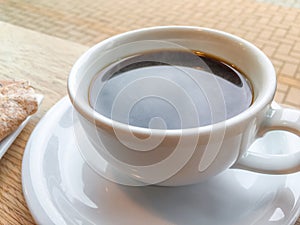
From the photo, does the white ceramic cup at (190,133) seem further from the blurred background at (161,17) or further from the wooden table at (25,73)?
the blurred background at (161,17)

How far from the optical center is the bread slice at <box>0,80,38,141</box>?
0.43m

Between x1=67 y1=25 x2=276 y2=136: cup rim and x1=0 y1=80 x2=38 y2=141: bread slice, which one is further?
x1=0 y1=80 x2=38 y2=141: bread slice

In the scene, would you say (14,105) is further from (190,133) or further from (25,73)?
(190,133)

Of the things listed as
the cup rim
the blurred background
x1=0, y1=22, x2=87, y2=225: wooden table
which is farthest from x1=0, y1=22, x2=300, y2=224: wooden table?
the blurred background

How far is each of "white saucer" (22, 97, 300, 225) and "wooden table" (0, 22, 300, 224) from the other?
0.10ft

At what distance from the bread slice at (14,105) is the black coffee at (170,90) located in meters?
0.10

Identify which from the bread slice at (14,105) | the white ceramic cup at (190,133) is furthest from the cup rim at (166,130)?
the bread slice at (14,105)

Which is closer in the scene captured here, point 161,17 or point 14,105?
point 14,105

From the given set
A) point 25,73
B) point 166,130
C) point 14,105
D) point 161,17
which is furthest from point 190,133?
point 161,17

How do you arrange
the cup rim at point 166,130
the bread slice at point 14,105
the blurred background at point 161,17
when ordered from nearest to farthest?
the cup rim at point 166,130 → the bread slice at point 14,105 → the blurred background at point 161,17

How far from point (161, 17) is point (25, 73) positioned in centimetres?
73

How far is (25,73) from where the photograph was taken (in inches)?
22.4

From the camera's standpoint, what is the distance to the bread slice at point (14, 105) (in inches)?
17.0

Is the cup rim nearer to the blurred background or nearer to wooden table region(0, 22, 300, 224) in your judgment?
wooden table region(0, 22, 300, 224)
